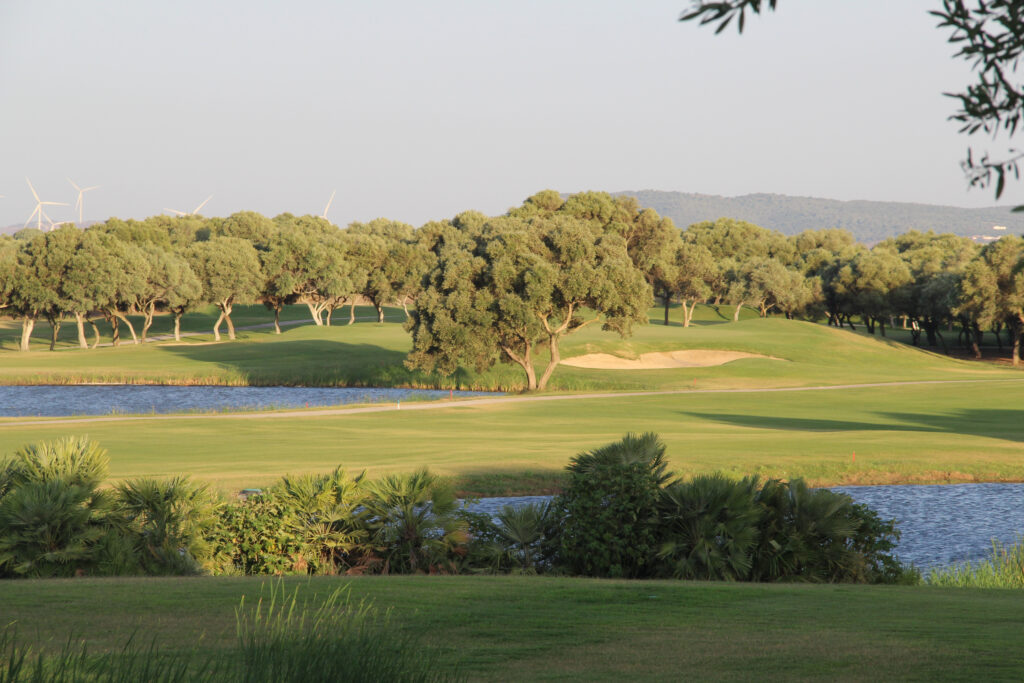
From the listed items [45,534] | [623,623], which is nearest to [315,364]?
[45,534]

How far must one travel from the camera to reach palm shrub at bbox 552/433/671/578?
1201 cm

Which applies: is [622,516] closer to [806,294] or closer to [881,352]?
[881,352]

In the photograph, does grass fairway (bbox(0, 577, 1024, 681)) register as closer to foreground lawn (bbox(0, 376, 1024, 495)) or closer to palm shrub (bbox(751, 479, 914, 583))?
palm shrub (bbox(751, 479, 914, 583))

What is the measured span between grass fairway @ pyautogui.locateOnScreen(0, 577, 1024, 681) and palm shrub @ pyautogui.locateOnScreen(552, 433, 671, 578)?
1.76 m

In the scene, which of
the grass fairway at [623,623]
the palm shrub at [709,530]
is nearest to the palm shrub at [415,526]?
the grass fairway at [623,623]

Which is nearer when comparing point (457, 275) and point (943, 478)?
point (943, 478)

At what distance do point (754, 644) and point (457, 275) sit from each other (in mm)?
43520

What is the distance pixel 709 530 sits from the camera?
11867 mm

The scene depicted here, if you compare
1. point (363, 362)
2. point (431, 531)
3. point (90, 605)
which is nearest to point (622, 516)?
point (431, 531)

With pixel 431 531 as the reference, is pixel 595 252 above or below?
above

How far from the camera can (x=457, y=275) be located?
49938 millimetres

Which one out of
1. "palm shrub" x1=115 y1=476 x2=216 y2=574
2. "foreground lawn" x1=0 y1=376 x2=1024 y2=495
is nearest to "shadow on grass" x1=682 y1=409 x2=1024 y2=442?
"foreground lawn" x1=0 y1=376 x2=1024 y2=495

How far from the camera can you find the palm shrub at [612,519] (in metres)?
12.0

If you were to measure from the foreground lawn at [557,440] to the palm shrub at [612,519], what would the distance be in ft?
28.0
